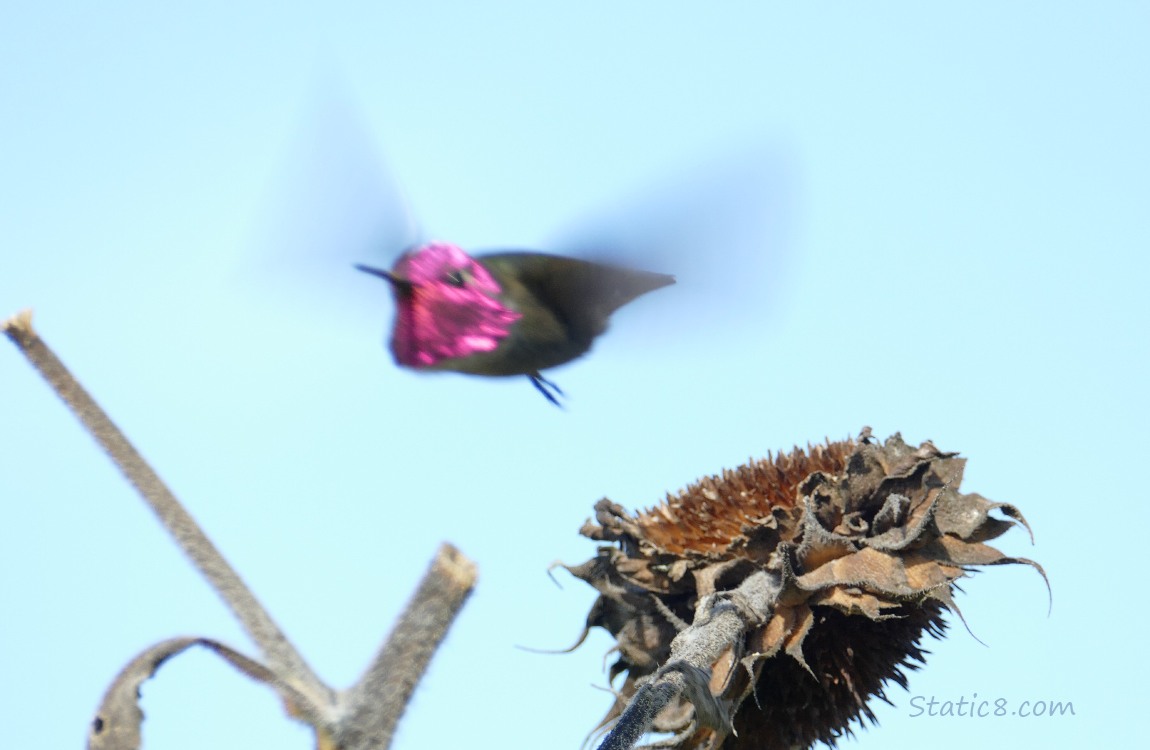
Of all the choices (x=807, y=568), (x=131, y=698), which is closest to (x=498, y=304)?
(x=131, y=698)

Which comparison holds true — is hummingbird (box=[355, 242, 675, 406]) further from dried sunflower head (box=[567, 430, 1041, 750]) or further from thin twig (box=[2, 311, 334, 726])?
dried sunflower head (box=[567, 430, 1041, 750])

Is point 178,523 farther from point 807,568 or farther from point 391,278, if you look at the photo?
point 807,568

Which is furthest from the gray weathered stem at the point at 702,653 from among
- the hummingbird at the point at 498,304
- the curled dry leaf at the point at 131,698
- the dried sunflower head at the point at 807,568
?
the curled dry leaf at the point at 131,698

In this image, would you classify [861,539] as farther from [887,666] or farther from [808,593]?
[887,666]

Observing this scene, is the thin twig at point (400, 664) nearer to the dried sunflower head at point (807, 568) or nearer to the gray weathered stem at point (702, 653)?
the gray weathered stem at point (702, 653)

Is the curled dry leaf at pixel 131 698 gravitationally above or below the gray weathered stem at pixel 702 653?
above

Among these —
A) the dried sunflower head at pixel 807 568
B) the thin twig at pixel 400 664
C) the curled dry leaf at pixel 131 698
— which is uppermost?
the thin twig at pixel 400 664

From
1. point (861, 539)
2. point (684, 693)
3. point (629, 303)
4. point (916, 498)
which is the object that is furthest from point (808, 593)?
point (629, 303)
